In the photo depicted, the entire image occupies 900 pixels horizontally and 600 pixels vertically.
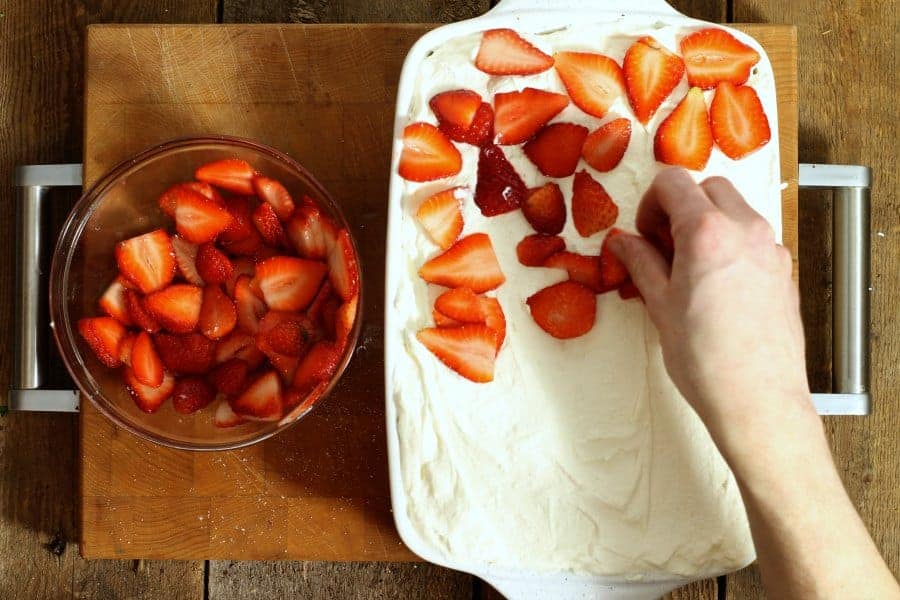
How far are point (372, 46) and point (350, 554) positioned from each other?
2.49 ft

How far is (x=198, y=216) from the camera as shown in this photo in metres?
1.05

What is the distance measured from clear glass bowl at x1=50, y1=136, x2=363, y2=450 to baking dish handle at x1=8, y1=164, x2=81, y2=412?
0.35 ft

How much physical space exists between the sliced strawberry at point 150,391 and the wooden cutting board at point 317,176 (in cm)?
11

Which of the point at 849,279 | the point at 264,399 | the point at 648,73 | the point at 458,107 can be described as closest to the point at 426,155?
the point at 458,107

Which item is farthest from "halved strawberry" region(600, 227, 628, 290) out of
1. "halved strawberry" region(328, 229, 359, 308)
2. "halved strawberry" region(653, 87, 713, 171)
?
"halved strawberry" region(328, 229, 359, 308)

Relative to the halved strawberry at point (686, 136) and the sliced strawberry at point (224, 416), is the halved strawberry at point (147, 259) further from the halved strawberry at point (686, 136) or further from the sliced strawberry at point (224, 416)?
the halved strawberry at point (686, 136)

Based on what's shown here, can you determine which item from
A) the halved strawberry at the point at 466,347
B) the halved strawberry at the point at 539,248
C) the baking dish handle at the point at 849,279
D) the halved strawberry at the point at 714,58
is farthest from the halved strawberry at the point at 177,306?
the baking dish handle at the point at 849,279

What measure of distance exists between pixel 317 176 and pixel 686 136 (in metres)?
0.53

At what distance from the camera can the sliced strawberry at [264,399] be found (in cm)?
104

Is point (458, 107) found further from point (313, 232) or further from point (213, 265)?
point (213, 265)

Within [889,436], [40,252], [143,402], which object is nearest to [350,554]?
[143,402]

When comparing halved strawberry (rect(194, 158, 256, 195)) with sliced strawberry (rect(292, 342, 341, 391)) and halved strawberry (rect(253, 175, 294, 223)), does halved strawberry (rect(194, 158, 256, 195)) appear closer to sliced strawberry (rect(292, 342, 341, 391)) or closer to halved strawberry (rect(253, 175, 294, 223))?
halved strawberry (rect(253, 175, 294, 223))

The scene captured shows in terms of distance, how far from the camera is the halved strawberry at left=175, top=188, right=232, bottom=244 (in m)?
1.05

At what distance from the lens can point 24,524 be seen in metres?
1.27
